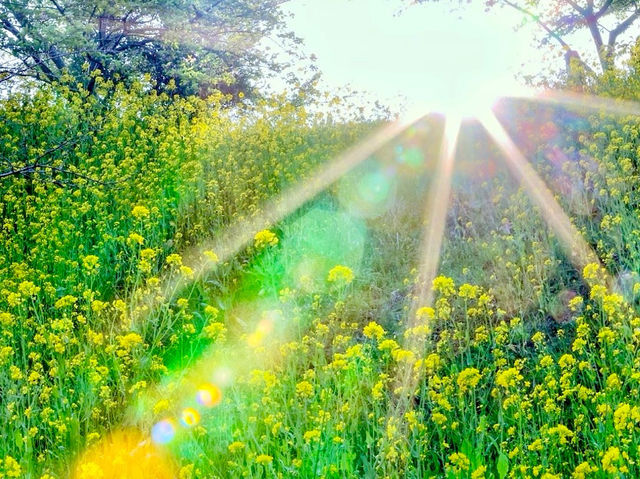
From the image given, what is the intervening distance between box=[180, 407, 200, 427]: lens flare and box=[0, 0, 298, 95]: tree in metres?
8.33

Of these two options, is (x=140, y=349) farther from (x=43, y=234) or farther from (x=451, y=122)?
(x=451, y=122)

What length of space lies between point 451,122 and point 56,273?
173 inches

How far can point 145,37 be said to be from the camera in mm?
13906

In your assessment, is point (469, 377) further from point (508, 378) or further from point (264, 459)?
point (264, 459)

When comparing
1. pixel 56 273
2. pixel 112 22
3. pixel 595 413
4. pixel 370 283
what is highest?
pixel 112 22

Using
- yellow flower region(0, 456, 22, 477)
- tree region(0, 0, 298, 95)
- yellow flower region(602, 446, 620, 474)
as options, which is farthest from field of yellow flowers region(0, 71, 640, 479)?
tree region(0, 0, 298, 95)

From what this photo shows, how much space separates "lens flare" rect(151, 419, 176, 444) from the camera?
11.8ft

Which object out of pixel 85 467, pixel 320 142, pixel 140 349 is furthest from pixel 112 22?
pixel 85 467

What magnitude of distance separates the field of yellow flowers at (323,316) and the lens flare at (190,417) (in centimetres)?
4

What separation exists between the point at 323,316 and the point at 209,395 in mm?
1242

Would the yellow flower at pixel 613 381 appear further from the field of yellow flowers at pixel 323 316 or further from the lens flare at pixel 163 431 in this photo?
the lens flare at pixel 163 431

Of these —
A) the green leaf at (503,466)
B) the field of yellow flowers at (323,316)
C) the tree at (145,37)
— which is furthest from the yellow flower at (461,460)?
the tree at (145,37)

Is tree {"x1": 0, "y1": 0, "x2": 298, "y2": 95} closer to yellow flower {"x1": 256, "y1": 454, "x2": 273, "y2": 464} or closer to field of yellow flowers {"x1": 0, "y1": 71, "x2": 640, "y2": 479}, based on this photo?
field of yellow flowers {"x1": 0, "y1": 71, "x2": 640, "y2": 479}

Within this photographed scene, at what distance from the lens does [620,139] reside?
18.3 ft
